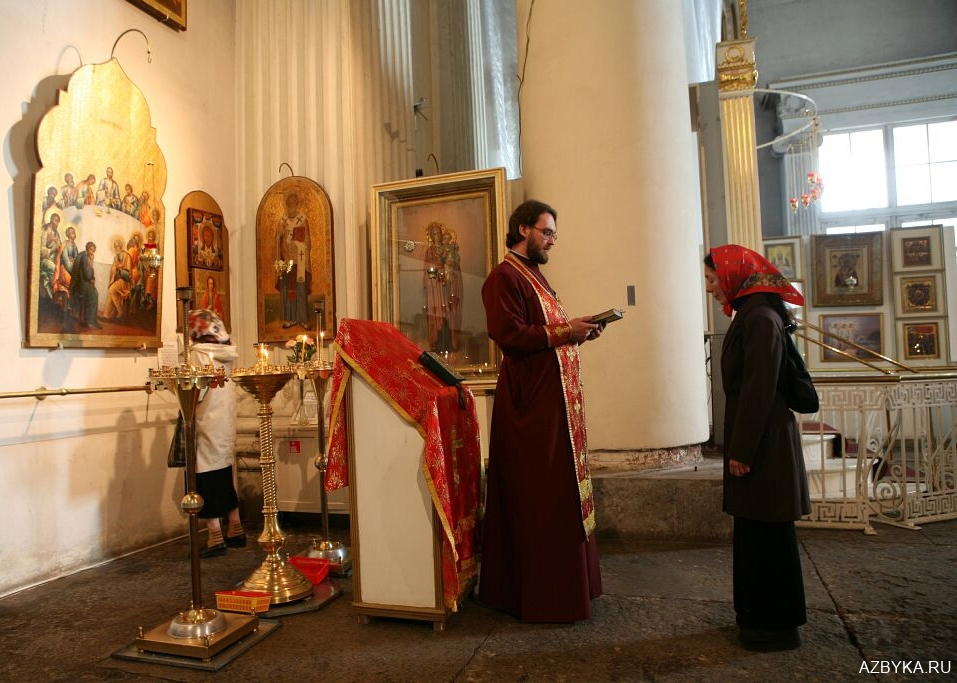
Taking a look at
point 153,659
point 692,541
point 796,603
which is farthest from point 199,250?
point 796,603

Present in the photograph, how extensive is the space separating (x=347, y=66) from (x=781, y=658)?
19.2ft

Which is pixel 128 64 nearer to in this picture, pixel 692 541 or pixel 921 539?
pixel 692 541

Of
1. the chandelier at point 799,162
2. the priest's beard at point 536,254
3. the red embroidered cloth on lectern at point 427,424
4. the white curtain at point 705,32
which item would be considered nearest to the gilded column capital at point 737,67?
→ the white curtain at point 705,32

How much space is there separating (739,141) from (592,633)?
553 cm

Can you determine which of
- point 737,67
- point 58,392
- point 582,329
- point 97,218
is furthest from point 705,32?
point 58,392

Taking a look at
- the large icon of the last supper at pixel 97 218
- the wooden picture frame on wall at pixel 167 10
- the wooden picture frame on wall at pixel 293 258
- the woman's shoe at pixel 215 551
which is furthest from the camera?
the wooden picture frame on wall at pixel 293 258

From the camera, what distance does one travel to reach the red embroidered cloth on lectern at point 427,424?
9.83ft

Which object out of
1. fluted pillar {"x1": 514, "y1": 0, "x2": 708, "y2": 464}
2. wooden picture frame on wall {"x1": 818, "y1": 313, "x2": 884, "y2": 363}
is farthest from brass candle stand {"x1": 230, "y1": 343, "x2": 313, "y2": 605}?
wooden picture frame on wall {"x1": 818, "y1": 313, "x2": 884, "y2": 363}

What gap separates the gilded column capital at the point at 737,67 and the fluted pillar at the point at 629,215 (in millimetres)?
2195

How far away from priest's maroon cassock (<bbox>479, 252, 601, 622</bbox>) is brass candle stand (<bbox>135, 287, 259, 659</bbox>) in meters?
1.27

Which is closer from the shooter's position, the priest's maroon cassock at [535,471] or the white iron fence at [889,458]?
the priest's maroon cassock at [535,471]

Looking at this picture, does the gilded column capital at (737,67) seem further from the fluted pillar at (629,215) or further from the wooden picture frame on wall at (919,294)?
the wooden picture frame on wall at (919,294)

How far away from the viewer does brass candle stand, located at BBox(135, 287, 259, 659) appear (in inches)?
111

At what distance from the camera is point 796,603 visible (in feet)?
8.99
